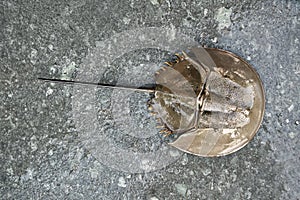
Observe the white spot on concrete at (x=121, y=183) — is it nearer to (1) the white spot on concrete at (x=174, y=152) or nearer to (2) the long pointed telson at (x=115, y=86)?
(1) the white spot on concrete at (x=174, y=152)

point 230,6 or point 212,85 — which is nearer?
point 212,85

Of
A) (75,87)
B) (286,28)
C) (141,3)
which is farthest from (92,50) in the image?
(286,28)

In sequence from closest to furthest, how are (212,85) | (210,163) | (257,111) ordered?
(212,85) < (257,111) < (210,163)

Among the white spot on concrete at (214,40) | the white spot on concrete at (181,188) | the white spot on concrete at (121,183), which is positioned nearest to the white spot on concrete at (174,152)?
the white spot on concrete at (181,188)

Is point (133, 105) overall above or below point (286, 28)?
below

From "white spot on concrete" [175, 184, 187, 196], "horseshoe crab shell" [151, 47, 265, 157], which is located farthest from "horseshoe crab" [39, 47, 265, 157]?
"white spot on concrete" [175, 184, 187, 196]

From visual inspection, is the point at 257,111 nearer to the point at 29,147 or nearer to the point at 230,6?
the point at 230,6
